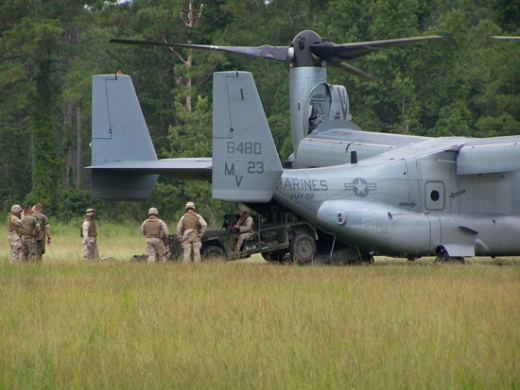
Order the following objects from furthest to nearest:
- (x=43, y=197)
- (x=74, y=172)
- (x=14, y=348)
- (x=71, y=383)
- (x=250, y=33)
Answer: (x=74, y=172)
(x=250, y=33)
(x=43, y=197)
(x=14, y=348)
(x=71, y=383)

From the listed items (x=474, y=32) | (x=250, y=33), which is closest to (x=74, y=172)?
(x=250, y=33)

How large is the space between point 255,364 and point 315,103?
16533 mm

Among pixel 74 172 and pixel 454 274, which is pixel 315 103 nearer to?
pixel 454 274

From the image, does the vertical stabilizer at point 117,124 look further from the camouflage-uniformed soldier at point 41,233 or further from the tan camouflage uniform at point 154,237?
the tan camouflage uniform at point 154,237

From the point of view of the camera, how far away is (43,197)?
48938 mm

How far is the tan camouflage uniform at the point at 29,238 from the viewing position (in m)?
24.1

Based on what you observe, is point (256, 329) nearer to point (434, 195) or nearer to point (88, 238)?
point (434, 195)

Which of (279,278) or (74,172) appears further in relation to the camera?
(74,172)

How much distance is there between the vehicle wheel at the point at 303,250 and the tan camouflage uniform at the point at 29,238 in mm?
5544

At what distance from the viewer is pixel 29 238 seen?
24.2 metres

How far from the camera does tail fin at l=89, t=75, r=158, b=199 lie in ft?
84.1

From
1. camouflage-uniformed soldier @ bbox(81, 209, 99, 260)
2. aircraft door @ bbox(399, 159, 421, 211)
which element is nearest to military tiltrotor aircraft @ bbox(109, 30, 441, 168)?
aircraft door @ bbox(399, 159, 421, 211)

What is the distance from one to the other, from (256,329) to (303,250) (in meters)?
11.3

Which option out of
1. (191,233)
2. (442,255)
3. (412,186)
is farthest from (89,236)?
(442,255)
